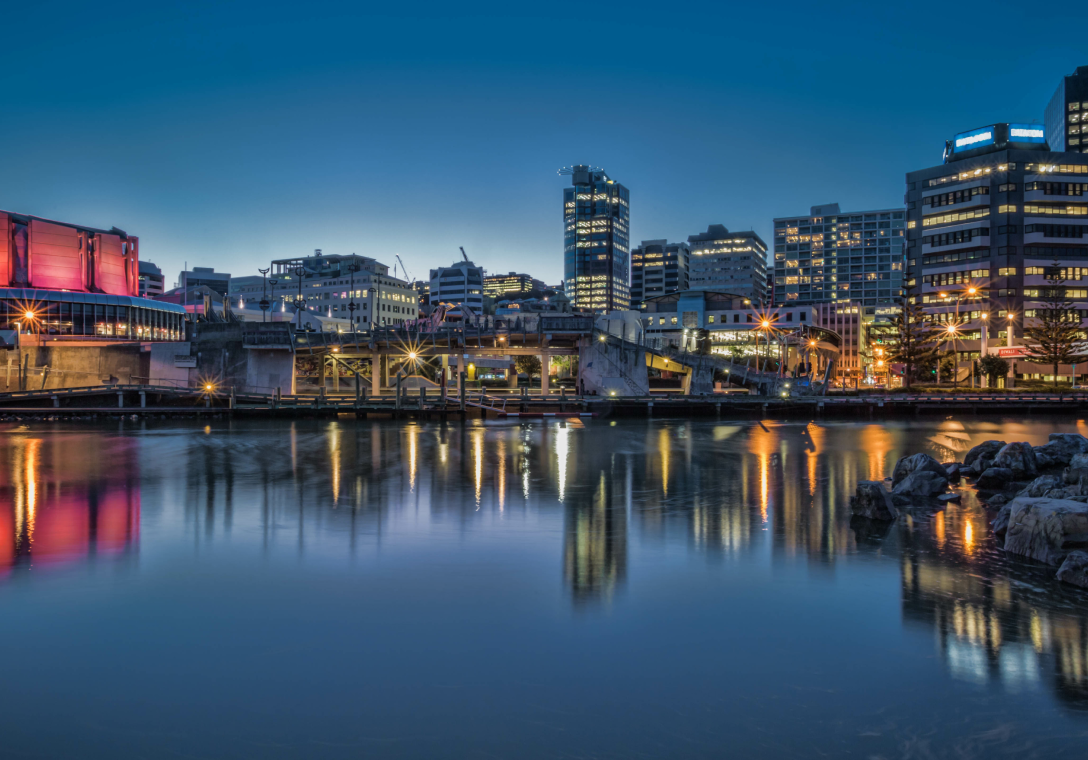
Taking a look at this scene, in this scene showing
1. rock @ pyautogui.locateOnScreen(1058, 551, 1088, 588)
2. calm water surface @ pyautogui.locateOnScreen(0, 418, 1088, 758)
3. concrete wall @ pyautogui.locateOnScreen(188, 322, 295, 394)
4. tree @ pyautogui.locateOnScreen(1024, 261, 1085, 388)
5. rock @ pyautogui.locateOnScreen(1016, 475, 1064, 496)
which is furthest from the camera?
tree @ pyautogui.locateOnScreen(1024, 261, 1085, 388)

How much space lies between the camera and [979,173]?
102 metres

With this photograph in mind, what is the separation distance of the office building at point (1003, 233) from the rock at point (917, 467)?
8422cm

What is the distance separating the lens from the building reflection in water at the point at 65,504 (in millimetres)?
15891

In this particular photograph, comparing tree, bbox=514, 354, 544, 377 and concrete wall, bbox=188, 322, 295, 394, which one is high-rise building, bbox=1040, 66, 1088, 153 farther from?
concrete wall, bbox=188, 322, 295, 394

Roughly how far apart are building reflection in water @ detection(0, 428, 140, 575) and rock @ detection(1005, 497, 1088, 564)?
2114 centimetres

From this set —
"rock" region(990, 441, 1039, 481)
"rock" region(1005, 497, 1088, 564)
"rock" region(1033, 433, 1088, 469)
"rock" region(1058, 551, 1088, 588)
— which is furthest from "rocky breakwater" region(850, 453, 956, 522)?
"rock" region(1058, 551, 1088, 588)

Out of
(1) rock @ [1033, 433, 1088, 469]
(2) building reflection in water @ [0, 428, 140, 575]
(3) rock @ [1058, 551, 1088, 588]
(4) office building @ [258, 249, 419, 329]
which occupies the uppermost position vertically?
(4) office building @ [258, 249, 419, 329]

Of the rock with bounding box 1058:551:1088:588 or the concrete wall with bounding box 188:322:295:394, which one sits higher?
the concrete wall with bounding box 188:322:295:394

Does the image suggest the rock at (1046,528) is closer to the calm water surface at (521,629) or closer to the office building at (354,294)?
the calm water surface at (521,629)

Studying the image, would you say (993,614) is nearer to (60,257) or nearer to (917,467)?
(917,467)

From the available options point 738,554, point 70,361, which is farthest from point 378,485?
point 70,361

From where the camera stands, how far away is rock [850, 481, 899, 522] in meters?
18.7

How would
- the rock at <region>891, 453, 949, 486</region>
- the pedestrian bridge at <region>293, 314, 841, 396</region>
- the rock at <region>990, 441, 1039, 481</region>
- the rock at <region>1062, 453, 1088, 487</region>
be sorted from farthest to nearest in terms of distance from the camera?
the pedestrian bridge at <region>293, 314, 841, 396</region>
the rock at <region>990, 441, 1039, 481</region>
the rock at <region>891, 453, 949, 486</region>
the rock at <region>1062, 453, 1088, 487</region>

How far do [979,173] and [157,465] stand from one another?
118 meters
